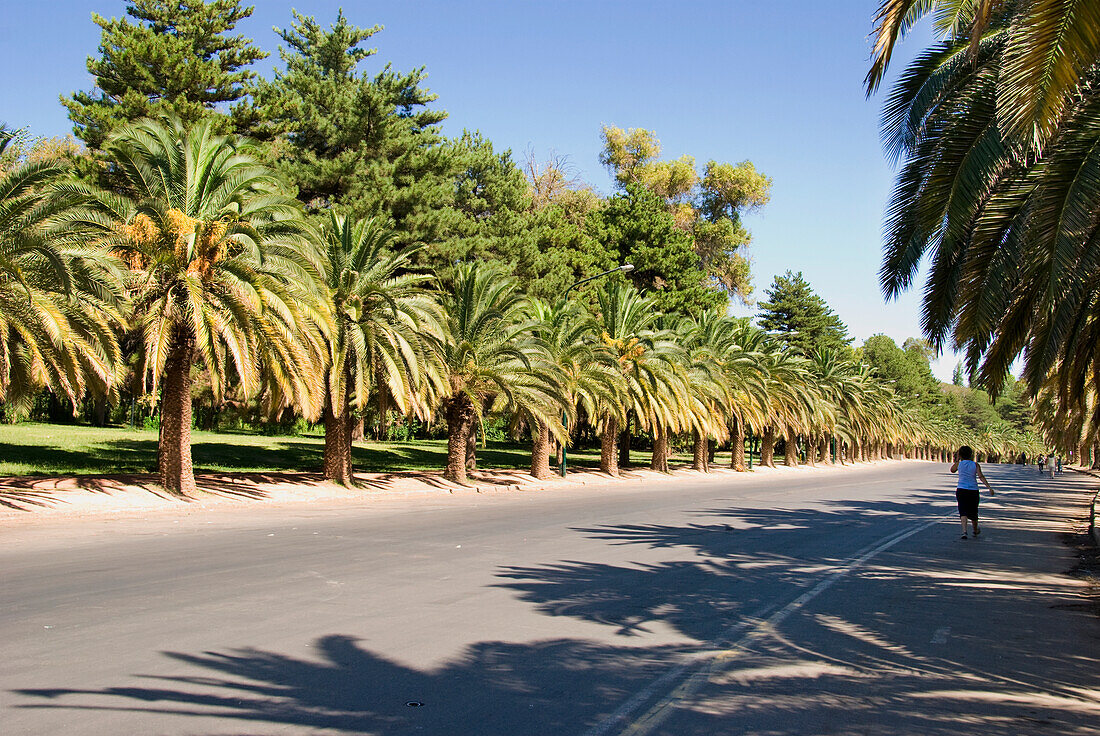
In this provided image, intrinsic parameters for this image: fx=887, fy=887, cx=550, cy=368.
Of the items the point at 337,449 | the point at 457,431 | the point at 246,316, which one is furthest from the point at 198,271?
the point at 457,431

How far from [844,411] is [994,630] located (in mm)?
70529

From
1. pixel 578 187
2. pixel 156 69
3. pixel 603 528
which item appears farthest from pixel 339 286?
pixel 578 187

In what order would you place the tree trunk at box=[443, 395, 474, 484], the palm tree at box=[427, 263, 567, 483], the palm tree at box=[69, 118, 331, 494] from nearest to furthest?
1. the palm tree at box=[69, 118, 331, 494]
2. the palm tree at box=[427, 263, 567, 483]
3. the tree trunk at box=[443, 395, 474, 484]

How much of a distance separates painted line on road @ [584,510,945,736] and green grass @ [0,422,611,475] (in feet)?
63.4

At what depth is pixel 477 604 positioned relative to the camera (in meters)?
8.70

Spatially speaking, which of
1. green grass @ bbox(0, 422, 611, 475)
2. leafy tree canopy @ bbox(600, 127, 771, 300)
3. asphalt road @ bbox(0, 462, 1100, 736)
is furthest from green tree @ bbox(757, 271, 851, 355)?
asphalt road @ bbox(0, 462, 1100, 736)

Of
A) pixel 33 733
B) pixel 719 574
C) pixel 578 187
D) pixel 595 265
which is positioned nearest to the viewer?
pixel 33 733

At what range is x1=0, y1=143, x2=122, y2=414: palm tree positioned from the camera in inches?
588

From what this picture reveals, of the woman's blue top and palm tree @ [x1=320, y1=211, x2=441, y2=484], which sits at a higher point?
palm tree @ [x1=320, y1=211, x2=441, y2=484]

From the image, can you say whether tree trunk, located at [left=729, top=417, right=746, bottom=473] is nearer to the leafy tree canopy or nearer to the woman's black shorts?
the leafy tree canopy

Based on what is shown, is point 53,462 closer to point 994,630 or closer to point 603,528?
point 603,528

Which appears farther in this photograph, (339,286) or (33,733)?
(339,286)

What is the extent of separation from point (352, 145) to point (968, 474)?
3306 cm

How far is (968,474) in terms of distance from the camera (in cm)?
1630
